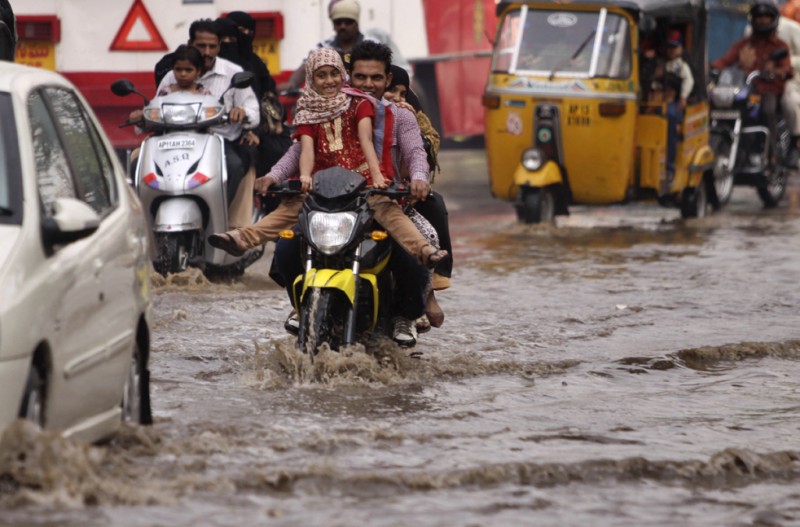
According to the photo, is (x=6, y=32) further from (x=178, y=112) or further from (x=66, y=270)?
(x=66, y=270)

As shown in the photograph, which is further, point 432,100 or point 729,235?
point 432,100

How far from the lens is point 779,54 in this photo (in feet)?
64.7

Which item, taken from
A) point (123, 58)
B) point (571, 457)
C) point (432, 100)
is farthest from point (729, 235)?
point (571, 457)

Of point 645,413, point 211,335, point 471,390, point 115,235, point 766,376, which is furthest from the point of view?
point 211,335

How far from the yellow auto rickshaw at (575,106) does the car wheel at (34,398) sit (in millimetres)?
11191

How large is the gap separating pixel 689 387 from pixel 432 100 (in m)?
14.8

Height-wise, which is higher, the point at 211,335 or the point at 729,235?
the point at 211,335

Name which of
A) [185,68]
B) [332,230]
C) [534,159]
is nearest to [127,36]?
[534,159]

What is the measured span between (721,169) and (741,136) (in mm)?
603

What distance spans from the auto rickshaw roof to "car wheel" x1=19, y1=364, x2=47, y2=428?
38.5ft

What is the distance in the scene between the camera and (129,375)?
260 inches

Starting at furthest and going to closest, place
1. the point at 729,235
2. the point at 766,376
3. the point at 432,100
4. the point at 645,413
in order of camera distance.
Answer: the point at 432,100
the point at 729,235
the point at 766,376
the point at 645,413

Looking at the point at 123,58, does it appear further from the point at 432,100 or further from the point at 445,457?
the point at 445,457

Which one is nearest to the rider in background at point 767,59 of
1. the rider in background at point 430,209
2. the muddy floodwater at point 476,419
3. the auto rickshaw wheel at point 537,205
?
the auto rickshaw wheel at point 537,205
